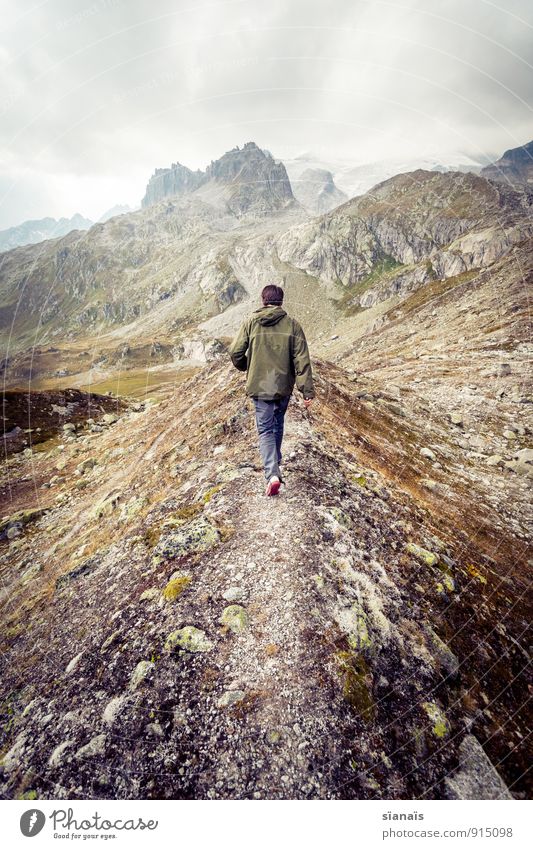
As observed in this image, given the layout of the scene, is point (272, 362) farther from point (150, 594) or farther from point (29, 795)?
point (29, 795)

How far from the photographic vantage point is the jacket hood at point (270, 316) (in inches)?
291

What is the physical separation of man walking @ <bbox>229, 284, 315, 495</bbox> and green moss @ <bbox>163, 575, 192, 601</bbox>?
250cm

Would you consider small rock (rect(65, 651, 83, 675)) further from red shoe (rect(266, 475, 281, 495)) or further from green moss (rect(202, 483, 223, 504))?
red shoe (rect(266, 475, 281, 495))

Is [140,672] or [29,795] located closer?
[29,795]

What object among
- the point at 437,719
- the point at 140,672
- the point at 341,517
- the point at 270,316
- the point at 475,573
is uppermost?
the point at 270,316

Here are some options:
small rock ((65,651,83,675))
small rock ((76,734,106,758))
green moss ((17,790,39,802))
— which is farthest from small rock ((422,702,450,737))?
small rock ((65,651,83,675))

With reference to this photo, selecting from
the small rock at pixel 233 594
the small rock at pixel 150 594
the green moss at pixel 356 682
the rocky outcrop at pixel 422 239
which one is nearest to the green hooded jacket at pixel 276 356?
the small rock at pixel 233 594

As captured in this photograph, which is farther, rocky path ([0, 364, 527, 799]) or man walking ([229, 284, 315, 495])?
man walking ([229, 284, 315, 495])

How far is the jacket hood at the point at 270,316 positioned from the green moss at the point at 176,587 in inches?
204

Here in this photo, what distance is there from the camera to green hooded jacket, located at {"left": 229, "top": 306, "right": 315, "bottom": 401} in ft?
24.3

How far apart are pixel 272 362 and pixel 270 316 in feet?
3.16

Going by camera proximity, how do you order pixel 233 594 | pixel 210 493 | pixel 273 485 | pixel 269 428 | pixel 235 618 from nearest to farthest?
pixel 235 618, pixel 233 594, pixel 273 485, pixel 269 428, pixel 210 493

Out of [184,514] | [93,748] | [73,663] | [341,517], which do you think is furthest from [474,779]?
[184,514]

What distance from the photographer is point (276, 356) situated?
24.5ft
